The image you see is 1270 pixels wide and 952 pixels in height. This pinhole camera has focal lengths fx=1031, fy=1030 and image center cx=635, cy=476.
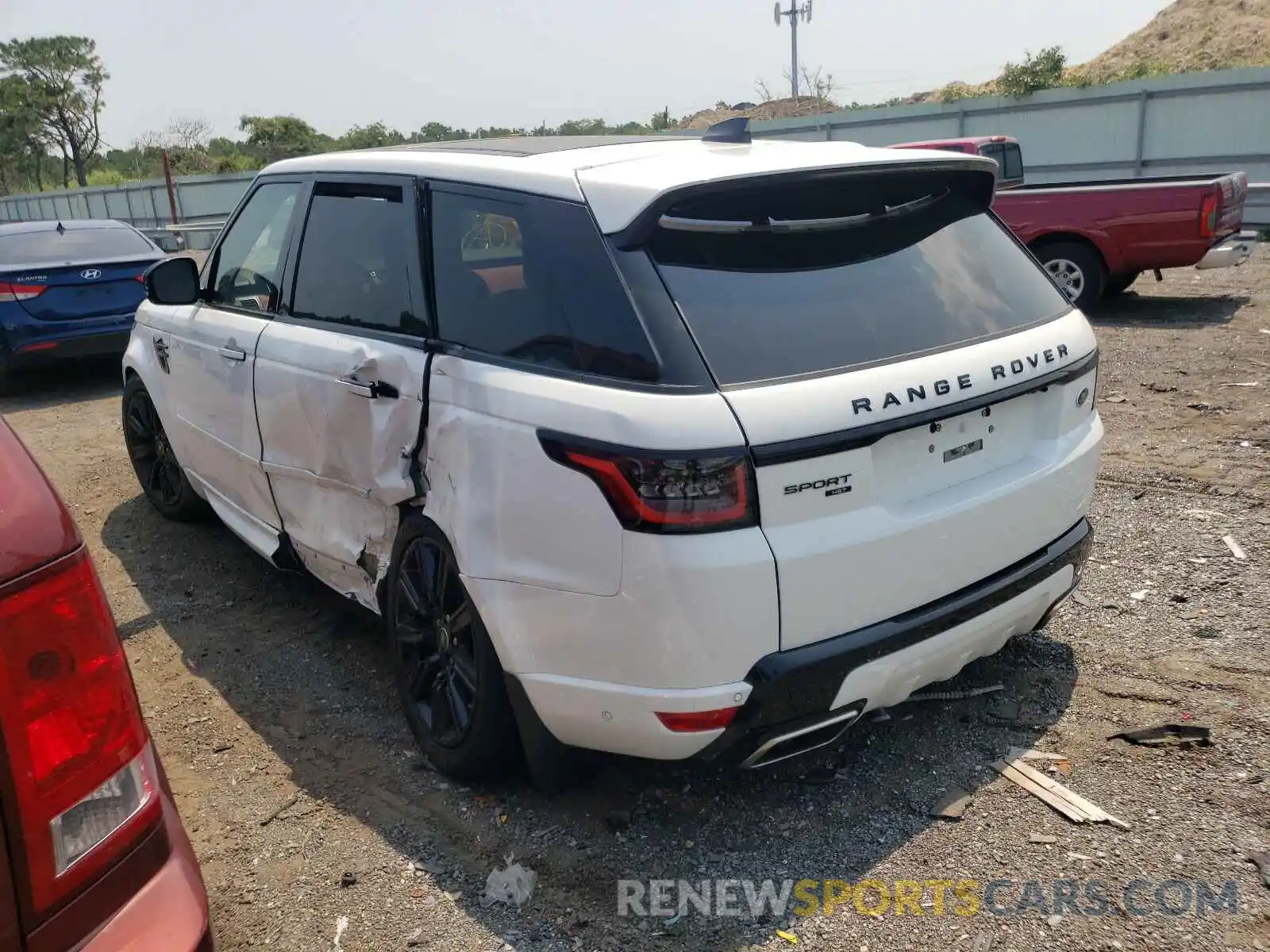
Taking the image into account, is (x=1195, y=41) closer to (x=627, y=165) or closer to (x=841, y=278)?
(x=841, y=278)

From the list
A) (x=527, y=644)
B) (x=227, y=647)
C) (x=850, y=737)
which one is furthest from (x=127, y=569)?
(x=850, y=737)

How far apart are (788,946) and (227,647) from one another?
277cm

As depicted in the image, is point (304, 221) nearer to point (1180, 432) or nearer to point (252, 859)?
point (252, 859)

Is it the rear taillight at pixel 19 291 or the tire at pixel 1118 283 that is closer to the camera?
the rear taillight at pixel 19 291

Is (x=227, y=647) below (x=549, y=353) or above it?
below

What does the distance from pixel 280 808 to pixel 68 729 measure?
5.86 feet

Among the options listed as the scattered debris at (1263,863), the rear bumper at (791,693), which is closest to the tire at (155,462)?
the rear bumper at (791,693)

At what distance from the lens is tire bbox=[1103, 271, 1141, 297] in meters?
10.3

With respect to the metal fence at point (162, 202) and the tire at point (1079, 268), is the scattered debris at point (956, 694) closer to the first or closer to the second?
the tire at point (1079, 268)

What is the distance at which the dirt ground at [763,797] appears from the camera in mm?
2600

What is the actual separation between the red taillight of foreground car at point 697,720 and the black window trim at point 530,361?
772 millimetres

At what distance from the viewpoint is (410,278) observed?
3.30 metres

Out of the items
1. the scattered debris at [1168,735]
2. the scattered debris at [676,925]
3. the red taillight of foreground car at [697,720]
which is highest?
the red taillight of foreground car at [697,720]

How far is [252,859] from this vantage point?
2945mm
